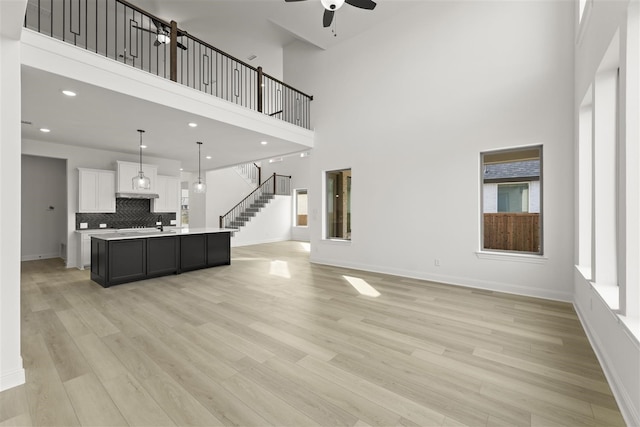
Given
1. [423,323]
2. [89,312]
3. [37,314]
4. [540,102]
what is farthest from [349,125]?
[37,314]

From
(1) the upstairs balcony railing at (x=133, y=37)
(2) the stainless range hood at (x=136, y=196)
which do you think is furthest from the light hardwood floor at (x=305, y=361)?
(1) the upstairs balcony railing at (x=133, y=37)

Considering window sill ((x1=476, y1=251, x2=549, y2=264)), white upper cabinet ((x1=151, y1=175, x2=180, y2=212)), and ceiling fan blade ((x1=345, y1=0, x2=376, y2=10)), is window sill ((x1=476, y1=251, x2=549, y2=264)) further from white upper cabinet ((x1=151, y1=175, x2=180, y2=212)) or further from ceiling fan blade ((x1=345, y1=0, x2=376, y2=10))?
white upper cabinet ((x1=151, y1=175, x2=180, y2=212))

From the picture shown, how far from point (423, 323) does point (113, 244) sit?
5185 mm

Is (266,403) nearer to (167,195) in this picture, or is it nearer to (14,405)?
(14,405)

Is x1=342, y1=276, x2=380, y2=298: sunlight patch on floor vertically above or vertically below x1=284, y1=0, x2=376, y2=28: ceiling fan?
below

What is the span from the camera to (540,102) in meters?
4.16

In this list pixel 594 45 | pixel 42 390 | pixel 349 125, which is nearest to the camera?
pixel 42 390

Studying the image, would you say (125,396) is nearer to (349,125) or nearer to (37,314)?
(37,314)

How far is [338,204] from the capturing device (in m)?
7.04

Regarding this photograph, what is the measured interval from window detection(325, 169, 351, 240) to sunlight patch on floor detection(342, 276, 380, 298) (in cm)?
160

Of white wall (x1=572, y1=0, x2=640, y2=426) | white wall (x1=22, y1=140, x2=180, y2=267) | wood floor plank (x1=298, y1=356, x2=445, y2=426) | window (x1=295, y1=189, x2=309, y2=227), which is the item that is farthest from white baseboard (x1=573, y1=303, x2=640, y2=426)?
window (x1=295, y1=189, x2=309, y2=227)

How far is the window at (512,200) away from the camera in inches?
173

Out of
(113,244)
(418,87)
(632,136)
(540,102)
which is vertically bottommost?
(113,244)

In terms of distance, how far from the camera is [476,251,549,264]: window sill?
4171 millimetres
